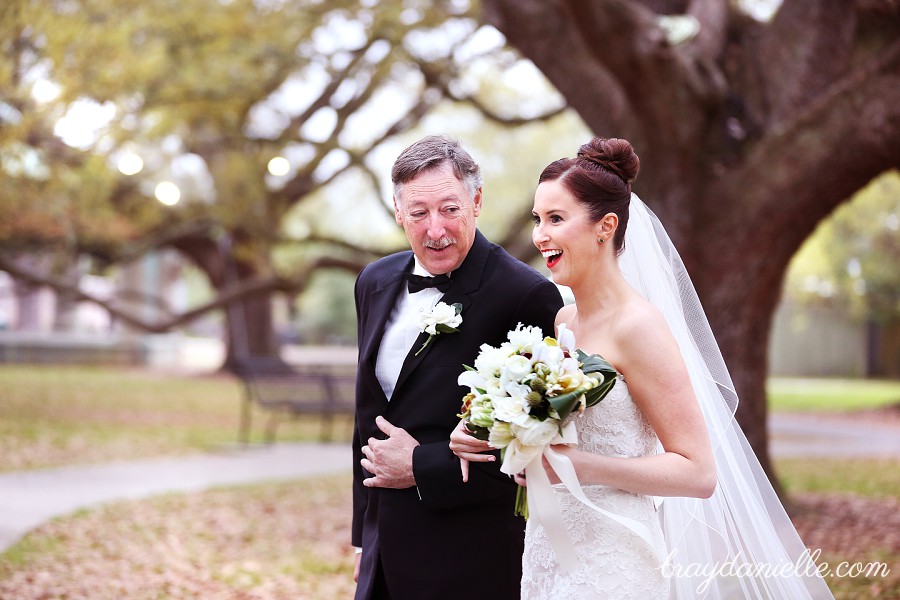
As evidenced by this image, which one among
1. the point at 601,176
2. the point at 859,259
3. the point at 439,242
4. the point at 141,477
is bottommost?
the point at 141,477

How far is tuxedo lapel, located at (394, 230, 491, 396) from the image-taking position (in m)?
3.25

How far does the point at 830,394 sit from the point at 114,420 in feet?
60.4

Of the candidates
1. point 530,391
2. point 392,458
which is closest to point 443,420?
point 392,458

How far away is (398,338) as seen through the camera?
3.44m

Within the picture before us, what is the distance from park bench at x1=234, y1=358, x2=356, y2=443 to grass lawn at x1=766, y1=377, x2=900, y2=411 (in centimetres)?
1157

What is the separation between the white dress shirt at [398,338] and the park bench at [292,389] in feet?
34.2

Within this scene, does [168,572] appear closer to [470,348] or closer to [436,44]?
[470,348]

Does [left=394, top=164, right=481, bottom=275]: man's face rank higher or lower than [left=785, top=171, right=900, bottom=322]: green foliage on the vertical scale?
lower

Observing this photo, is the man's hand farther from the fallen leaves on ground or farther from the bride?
the fallen leaves on ground

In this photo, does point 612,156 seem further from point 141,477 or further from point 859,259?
point 859,259

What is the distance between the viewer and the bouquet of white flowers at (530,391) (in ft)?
Result: 8.75

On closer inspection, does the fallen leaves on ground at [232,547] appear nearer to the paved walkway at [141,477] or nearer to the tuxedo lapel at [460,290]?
the paved walkway at [141,477]

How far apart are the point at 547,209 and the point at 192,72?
14.0 meters

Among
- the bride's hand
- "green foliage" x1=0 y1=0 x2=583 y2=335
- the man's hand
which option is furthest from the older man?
"green foliage" x1=0 y1=0 x2=583 y2=335
